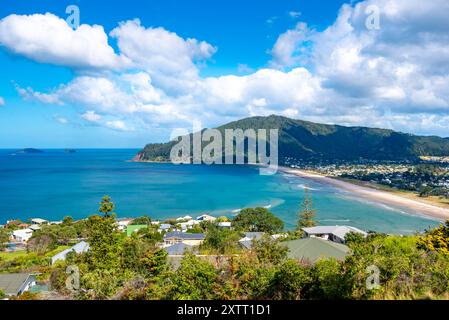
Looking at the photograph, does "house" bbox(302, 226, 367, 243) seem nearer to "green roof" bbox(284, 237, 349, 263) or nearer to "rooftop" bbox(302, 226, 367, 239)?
"rooftop" bbox(302, 226, 367, 239)

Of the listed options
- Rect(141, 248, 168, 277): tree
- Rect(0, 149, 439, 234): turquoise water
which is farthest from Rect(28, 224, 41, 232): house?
Rect(141, 248, 168, 277): tree

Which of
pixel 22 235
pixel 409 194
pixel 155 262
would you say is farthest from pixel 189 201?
pixel 155 262

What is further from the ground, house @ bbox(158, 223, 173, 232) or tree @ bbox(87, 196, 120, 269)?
tree @ bbox(87, 196, 120, 269)

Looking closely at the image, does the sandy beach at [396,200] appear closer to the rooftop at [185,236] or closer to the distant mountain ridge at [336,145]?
the rooftop at [185,236]
